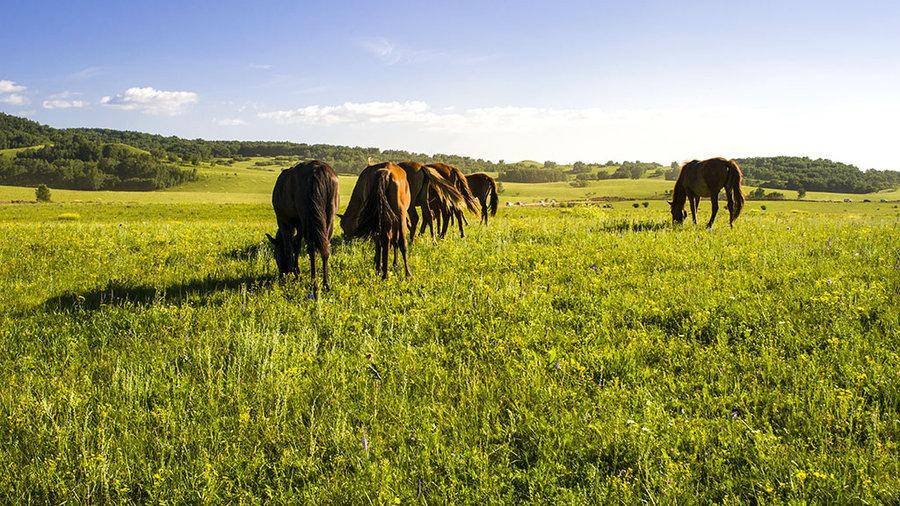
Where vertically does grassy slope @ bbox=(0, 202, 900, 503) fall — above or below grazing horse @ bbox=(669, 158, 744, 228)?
below

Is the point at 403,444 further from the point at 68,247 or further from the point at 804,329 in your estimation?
the point at 68,247

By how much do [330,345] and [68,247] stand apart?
9.92 metres

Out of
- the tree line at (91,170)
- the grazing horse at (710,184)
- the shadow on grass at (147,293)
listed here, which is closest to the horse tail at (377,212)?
the shadow on grass at (147,293)

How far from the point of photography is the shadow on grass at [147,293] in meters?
7.60

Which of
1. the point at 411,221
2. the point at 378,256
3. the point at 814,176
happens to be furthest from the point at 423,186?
the point at 814,176

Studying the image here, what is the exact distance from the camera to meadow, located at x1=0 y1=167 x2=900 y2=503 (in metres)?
3.38

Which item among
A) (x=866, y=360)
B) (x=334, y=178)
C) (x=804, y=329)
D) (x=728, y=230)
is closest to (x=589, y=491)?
(x=866, y=360)

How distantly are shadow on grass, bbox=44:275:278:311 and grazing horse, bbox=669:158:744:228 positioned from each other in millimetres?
14419

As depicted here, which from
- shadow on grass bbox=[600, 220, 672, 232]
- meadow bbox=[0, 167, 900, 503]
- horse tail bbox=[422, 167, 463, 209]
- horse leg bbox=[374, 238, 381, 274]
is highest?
horse tail bbox=[422, 167, 463, 209]

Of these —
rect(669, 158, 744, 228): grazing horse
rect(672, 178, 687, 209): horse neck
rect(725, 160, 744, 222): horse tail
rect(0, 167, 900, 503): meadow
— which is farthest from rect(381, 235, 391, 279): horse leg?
rect(672, 178, 687, 209): horse neck

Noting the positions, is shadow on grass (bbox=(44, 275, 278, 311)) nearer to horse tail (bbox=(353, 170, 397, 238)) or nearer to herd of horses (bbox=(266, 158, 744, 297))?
herd of horses (bbox=(266, 158, 744, 297))

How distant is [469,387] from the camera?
4586 mm

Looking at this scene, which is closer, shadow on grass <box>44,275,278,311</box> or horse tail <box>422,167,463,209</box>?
shadow on grass <box>44,275,278,311</box>

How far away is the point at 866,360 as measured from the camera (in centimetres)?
464
